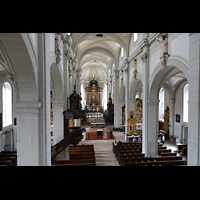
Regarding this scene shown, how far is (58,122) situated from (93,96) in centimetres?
2923

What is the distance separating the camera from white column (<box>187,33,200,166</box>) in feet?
19.1

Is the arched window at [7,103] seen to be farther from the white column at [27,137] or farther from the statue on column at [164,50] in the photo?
the statue on column at [164,50]

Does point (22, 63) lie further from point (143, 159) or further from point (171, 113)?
point (171, 113)

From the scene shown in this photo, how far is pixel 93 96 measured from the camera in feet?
131

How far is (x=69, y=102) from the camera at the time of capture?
1204cm

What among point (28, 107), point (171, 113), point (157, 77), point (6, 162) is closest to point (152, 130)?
point (157, 77)

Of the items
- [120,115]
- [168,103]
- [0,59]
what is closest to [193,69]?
[0,59]

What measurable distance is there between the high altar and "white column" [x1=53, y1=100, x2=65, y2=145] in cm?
2736

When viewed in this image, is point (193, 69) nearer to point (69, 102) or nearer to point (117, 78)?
point (69, 102)

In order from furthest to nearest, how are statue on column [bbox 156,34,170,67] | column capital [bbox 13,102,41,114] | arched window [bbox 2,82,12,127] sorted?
arched window [bbox 2,82,12,127]
statue on column [bbox 156,34,170,67]
column capital [bbox 13,102,41,114]

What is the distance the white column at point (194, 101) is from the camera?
5.82 meters

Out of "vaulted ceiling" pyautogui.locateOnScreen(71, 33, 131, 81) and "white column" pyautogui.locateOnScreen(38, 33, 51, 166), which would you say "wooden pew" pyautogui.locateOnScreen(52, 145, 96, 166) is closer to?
"white column" pyautogui.locateOnScreen(38, 33, 51, 166)

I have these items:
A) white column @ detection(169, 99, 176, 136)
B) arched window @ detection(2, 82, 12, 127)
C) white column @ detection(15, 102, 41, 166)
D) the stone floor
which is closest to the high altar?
the stone floor
